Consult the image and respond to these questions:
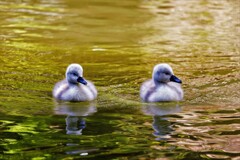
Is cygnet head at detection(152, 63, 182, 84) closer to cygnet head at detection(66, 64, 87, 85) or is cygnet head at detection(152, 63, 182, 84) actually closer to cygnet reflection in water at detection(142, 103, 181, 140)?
cygnet reflection in water at detection(142, 103, 181, 140)

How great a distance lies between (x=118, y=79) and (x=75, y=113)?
74.3 inches

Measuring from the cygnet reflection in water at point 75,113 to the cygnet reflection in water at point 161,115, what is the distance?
2.18ft

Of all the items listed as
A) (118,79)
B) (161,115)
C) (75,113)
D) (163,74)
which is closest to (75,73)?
(75,113)

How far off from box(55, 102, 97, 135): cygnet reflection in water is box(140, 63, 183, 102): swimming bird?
71 centimetres

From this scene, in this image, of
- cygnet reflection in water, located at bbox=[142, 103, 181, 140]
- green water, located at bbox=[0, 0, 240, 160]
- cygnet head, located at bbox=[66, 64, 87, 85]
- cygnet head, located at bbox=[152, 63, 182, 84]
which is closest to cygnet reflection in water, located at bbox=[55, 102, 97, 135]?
green water, located at bbox=[0, 0, 240, 160]

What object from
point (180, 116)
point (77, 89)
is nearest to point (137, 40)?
point (77, 89)

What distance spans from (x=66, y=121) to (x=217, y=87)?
8.42ft

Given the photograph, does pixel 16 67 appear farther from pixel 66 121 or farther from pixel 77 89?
pixel 66 121

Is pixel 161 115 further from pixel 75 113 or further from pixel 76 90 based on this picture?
pixel 76 90

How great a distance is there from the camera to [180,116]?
8180 mm

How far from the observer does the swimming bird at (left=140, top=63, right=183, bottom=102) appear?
29.7 feet

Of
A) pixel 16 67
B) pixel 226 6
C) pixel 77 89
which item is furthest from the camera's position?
pixel 226 6

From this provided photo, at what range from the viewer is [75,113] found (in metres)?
8.42

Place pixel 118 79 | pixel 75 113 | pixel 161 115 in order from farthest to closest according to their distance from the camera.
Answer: pixel 118 79
pixel 75 113
pixel 161 115
